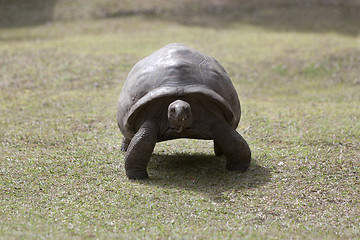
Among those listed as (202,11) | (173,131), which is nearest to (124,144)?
(173,131)

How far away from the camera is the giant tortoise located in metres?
4.50

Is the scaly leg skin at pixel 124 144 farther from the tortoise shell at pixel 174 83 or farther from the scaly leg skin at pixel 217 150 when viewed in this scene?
the scaly leg skin at pixel 217 150

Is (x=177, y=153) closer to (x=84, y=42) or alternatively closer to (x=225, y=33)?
(x=84, y=42)

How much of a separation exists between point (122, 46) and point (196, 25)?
2.58m

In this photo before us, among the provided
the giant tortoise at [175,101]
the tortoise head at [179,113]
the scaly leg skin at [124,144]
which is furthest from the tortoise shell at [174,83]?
the scaly leg skin at [124,144]

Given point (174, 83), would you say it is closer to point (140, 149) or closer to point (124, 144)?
point (140, 149)

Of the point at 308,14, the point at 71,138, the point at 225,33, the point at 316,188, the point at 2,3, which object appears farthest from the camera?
the point at 2,3

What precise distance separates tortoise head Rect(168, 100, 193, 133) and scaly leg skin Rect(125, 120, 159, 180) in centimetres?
28

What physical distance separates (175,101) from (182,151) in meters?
1.29

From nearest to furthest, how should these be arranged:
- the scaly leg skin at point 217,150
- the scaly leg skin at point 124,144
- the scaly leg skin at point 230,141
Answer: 1. the scaly leg skin at point 230,141
2. the scaly leg skin at point 217,150
3. the scaly leg skin at point 124,144

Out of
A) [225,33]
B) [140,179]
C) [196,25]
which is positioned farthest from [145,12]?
[140,179]

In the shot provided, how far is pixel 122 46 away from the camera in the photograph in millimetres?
10617

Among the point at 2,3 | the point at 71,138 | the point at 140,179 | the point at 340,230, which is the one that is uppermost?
the point at 340,230

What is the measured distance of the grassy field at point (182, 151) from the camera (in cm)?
382
